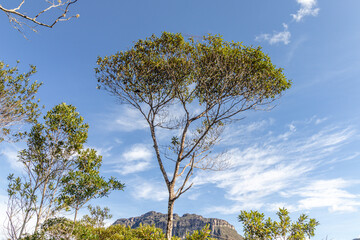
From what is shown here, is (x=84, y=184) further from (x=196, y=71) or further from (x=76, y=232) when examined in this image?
(x=196, y=71)

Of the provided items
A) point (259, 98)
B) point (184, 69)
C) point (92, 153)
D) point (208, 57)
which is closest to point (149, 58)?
point (184, 69)

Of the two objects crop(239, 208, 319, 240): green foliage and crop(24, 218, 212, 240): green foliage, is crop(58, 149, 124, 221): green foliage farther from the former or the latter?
crop(239, 208, 319, 240): green foliage

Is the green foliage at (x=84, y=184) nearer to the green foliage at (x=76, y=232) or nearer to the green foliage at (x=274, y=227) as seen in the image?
the green foliage at (x=76, y=232)

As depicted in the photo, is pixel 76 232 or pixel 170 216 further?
pixel 76 232

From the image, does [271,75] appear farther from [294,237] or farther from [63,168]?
[63,168]

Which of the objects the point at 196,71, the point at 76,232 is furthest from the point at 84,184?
the point at 196,71

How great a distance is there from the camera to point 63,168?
16.2 m

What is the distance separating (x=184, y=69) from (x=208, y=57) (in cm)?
148

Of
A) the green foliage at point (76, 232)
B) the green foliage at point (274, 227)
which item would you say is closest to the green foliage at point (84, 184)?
the green foliage at point (76, 232)

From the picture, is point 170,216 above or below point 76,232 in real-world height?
above

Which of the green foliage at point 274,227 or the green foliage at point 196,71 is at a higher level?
the green foliage at point 196,71

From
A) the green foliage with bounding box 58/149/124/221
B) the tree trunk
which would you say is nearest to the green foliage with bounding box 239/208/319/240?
the tree trunk

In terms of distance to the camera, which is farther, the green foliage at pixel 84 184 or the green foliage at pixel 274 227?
the green foliage at pixel 84 184

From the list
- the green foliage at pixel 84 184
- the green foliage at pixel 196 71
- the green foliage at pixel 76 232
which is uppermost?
the green foliage at pixel 196 71
